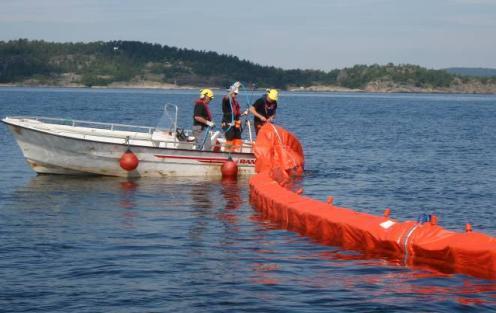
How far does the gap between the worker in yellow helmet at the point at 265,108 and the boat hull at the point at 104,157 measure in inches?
50.8

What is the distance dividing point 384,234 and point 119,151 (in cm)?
989

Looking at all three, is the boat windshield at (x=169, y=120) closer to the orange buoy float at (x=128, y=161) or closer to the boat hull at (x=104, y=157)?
the boat hull at (x=104, y=157)

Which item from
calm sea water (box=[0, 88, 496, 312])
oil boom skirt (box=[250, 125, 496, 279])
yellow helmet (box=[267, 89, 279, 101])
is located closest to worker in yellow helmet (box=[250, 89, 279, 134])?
yellow helmet (box=[267, 89, 279, 101])

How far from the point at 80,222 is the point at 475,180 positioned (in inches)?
486

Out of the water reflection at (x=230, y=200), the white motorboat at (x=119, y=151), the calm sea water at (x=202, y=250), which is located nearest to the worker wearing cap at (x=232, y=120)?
the white motorboat at (x=119, y=151)

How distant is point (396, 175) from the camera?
86.0ft

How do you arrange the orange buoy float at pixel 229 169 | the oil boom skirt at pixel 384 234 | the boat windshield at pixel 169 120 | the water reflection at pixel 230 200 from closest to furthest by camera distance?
1. the oil boom skirt at pixel 384 234
2. the water reflection at pixel 230 200
3. the orange buoy float at pixel 229 169
4. the boat windshield at pixel 169 120

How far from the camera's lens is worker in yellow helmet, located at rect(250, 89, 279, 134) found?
78.4ft

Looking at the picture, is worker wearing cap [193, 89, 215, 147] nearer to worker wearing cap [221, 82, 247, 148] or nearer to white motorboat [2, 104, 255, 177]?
white motorboat [2, 104, 255, 177]

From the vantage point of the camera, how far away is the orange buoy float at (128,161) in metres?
22.2

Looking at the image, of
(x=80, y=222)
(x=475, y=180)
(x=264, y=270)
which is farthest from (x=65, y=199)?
(x=475, y=180)

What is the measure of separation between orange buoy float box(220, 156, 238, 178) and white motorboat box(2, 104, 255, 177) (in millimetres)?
158

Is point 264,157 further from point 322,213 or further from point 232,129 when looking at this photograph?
point 322,213

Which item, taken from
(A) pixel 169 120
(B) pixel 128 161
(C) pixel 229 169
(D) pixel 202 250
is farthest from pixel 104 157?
(D) pixel 202 250
